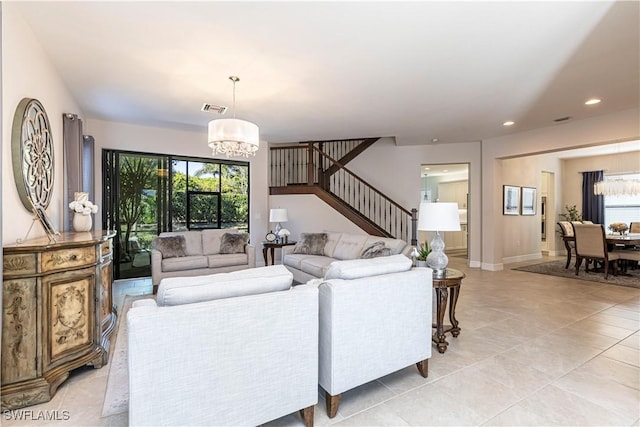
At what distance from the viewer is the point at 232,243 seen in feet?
16.6

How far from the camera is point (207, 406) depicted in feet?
4.81

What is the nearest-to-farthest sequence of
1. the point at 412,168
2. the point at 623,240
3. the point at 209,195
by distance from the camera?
1. the point at 623,240
2. the point at 209,195
3. the point at 412,168

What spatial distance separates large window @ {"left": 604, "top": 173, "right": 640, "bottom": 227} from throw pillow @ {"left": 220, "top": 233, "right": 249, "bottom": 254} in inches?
363

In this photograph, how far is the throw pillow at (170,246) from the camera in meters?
4.59

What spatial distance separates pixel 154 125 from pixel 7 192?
139 inches

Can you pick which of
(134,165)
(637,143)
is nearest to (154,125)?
(134,165)

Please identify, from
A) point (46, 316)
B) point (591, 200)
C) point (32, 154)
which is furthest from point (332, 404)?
point (591, 200)

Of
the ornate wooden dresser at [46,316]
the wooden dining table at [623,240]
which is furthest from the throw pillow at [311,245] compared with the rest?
the wooden dining table at [623,240]

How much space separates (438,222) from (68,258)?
2.90 meters

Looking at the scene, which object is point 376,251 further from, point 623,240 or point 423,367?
point 623,240

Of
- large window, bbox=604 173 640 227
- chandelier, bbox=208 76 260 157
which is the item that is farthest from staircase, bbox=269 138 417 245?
large window, bbox=604 173 640 227

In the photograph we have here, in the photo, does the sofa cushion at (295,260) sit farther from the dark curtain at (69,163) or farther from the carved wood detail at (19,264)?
the carved wood detail at (19,264)

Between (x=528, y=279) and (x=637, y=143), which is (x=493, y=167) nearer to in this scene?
(x=528, y=279)

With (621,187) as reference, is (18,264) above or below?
below
